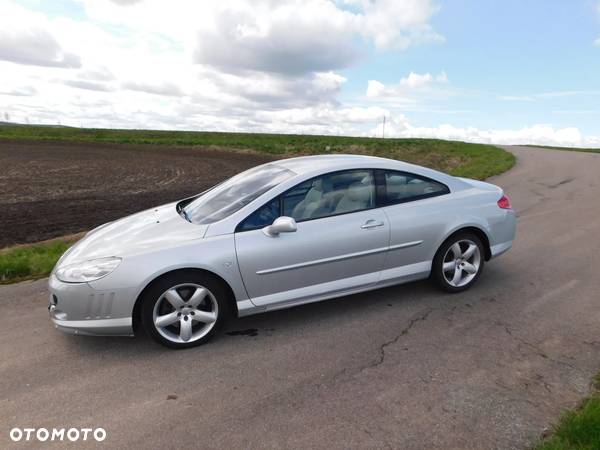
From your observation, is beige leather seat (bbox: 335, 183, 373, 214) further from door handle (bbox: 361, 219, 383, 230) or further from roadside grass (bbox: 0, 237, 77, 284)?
roadside grass (bbox: 0, 237, 77, 284)

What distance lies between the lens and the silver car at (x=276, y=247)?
143 inches

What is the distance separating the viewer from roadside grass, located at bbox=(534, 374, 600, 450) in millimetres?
2451

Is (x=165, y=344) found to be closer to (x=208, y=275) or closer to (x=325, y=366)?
(x=208, y=275)

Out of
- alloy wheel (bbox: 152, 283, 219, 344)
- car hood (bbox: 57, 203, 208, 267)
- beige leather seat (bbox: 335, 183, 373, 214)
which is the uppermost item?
beige leather seat (bbox: 335, 183, 373, 214)

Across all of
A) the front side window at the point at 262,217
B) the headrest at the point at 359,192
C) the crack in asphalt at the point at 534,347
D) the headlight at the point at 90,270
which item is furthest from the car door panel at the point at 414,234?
the headlight at the point at 90,270

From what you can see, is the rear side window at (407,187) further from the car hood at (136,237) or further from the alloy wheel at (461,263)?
the car hood at (136,237)

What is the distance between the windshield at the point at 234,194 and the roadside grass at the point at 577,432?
284 cm

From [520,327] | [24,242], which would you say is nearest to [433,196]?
[520,327]

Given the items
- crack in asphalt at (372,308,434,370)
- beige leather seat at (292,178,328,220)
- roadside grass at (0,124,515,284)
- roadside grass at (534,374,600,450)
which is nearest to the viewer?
roadside grass at (534,374,600,450)

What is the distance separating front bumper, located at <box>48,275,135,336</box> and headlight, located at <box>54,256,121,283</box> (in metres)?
0.05

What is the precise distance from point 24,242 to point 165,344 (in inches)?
228

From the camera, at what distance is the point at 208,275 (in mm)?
3756

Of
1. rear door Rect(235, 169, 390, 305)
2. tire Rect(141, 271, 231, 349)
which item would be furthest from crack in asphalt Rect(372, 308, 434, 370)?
tire Rect(141, 271, 231, 349)

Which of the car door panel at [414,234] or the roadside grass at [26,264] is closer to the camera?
the car door panel at [414,234]
